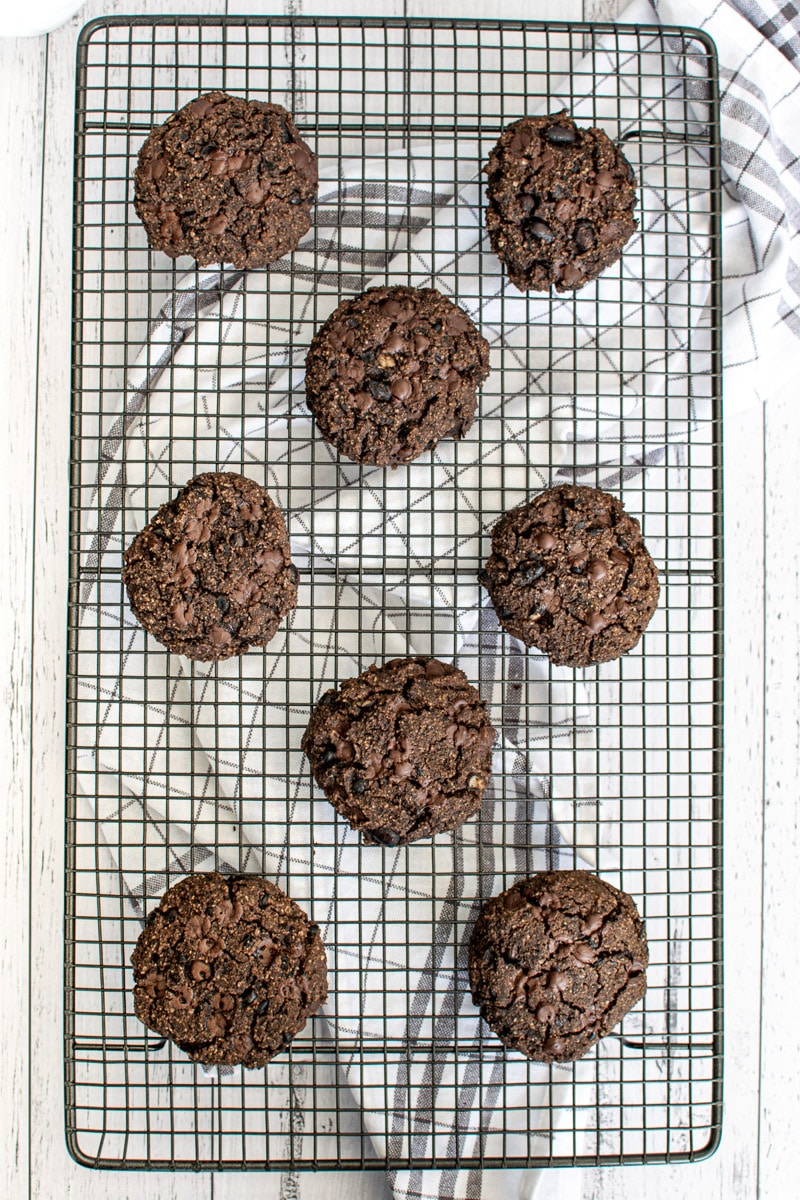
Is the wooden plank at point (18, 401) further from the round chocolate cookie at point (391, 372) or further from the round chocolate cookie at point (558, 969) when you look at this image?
the round chocolate cookie at point (558, 969)

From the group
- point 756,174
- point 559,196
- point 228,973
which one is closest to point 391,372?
point 559,196

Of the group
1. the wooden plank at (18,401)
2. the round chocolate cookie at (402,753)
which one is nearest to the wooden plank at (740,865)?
the round chocolate cookie at (402,753)

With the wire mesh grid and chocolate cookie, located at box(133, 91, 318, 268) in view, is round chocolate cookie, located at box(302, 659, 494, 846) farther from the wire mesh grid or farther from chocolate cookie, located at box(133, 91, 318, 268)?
chocolate cookie, located at box(133, 91, 318, 268)

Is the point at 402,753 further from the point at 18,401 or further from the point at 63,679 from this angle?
the point at 18,401

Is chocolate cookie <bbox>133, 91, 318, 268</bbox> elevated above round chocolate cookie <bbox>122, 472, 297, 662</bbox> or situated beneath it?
elevated above

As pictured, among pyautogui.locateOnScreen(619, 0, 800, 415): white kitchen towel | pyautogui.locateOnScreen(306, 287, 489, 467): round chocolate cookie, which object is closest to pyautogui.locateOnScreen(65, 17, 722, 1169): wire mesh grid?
pyautogui.locateOnScreen(619, 0, 800, 415): white kitchen towel

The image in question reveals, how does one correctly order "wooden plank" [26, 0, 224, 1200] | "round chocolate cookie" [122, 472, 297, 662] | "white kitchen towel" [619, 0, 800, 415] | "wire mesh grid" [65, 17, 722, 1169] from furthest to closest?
"wooden plank" [26, 0, 224, 1200], "white kitchen towel" [619, 0, 800, 415], "wire mesh grid" [65, 17, 722, 1169], "round chocolate cookie" [122, 472, 297, 662]

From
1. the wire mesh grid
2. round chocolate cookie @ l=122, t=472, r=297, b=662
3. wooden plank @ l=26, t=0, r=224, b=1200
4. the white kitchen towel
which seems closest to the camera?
round chocolate cookie @ l=122, t=472, r=297, b=662
